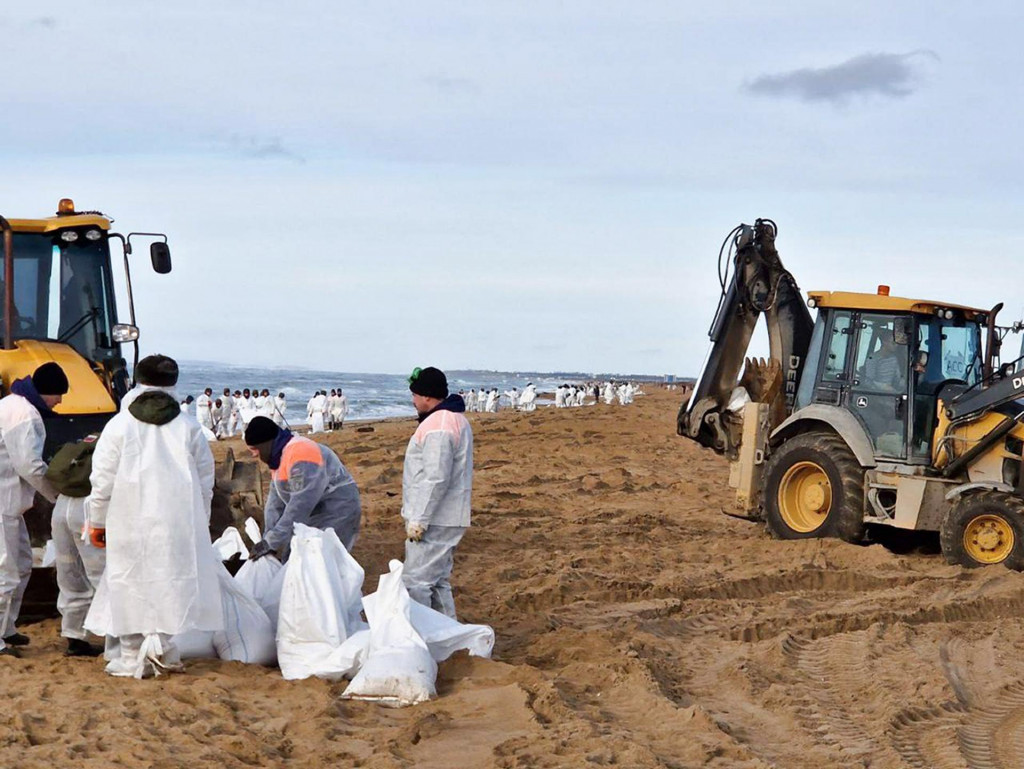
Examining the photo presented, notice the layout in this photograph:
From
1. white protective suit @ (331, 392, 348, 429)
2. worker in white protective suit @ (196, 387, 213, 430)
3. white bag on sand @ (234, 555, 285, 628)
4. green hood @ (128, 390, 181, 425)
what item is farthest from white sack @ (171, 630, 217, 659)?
white protective suit @ (331, 392, 348, 429)

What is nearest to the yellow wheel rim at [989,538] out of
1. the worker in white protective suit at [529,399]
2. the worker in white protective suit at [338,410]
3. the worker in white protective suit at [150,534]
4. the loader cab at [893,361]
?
the loader cab at [893,361]

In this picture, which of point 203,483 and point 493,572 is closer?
point 203,483

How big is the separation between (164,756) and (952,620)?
19.3 feet

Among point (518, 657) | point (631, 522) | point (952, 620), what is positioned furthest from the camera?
point (631, 522)

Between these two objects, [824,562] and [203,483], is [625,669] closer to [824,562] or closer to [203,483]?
[203,483]

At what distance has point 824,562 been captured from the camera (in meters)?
11.0

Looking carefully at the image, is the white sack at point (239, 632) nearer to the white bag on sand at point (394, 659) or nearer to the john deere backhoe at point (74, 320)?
the white bag on sand at point (394, 659)

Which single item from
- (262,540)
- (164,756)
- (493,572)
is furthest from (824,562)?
(164,756)

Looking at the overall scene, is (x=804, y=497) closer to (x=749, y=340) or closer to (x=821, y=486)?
(x=821, y=486)

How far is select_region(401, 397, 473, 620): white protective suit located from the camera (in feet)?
23.2

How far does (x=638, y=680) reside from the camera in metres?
6.73

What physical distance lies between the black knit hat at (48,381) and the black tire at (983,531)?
684 cm

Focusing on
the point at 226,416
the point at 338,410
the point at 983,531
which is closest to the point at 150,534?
the point at 983,531

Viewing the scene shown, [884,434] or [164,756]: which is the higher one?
[884,434]
